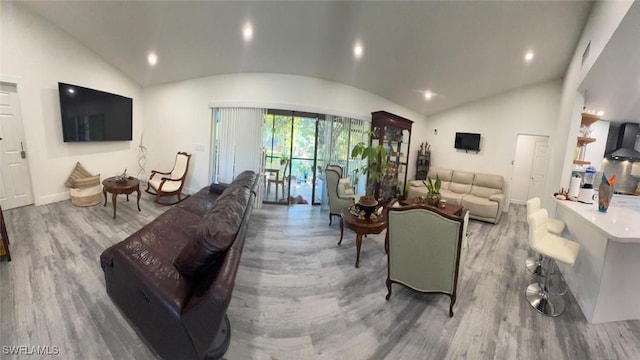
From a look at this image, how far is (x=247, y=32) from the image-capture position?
11.6 feet

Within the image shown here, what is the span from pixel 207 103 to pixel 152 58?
112cm

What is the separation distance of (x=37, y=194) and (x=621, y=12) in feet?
24.9

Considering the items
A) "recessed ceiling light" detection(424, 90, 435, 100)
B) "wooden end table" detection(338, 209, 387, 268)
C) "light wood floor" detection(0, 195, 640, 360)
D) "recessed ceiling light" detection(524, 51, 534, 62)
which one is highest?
"recessed ceiling light" detection(524, 51, 534, 62)

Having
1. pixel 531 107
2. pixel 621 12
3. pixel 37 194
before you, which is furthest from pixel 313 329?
pixel 531 107

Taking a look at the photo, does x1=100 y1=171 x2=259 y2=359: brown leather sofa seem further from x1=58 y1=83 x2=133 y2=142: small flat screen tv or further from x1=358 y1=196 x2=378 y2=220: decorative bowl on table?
x1=58 y1=83 x2=133 y2=142: small flat screen tv

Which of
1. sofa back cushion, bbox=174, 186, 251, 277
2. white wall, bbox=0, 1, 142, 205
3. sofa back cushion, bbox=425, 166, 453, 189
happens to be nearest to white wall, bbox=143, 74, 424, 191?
white wall, bbox=0, 1, 142, 205

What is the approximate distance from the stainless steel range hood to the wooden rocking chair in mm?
8440

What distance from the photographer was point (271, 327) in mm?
1935

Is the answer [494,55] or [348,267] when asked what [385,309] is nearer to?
[348,267]

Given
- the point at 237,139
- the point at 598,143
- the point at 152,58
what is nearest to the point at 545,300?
the point at 598,143

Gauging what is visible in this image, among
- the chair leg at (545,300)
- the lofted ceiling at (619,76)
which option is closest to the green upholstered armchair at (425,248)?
the chair leg at (545,300)

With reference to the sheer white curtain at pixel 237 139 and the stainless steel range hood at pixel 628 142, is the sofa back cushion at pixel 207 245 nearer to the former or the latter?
the sheer white curtain at pixel 237 139

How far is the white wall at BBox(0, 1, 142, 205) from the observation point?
357 cm

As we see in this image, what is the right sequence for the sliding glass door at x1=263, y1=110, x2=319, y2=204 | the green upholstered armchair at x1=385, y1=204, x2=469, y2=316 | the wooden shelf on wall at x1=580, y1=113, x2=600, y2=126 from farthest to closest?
the sliding glass door at x1=263, y1=110, x2=319, y2=204
the wooden shelf on wall at x1=580, y1=113, x2=600, y2=126
the green upholstered armchair at x1=385, y1=204, x2=469, y2=316
